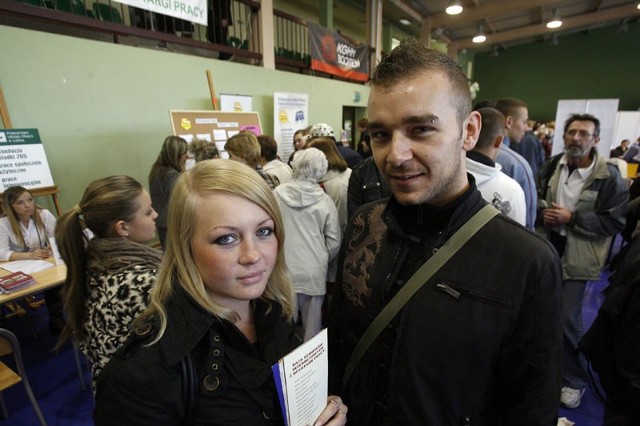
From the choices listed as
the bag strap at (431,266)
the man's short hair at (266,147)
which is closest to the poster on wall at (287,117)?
the man's short hair at (266,147)

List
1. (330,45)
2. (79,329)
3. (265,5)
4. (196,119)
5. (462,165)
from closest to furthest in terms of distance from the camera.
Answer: (462,165), (79,329), (196,119), (265,5), (330,45)

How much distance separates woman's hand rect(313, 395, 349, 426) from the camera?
0.86 metres

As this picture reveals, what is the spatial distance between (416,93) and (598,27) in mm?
16571

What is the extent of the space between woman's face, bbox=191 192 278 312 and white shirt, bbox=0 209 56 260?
9.43 feet

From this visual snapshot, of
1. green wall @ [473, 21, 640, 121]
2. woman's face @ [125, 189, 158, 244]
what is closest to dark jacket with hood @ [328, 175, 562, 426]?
woman's face @ [125, 189, 158, 244]

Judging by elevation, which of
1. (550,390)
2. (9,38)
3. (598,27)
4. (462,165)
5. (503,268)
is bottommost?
(550,390)

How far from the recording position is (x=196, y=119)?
14.3 ft

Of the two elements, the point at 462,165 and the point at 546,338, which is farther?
the point at 462,165

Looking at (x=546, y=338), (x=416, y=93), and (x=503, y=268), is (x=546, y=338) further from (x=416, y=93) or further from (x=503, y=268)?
(x=416, y=93)

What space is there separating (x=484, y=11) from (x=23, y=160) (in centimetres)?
1104

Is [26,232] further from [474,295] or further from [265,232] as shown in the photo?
[474,295]

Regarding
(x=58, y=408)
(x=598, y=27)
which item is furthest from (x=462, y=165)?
(x=598, y=27)

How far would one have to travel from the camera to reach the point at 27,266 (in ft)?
8.62

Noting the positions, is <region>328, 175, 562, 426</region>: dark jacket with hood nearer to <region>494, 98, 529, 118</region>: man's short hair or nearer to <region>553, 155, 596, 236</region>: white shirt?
<region>553, 155, 596, 236</region>: white shirt
